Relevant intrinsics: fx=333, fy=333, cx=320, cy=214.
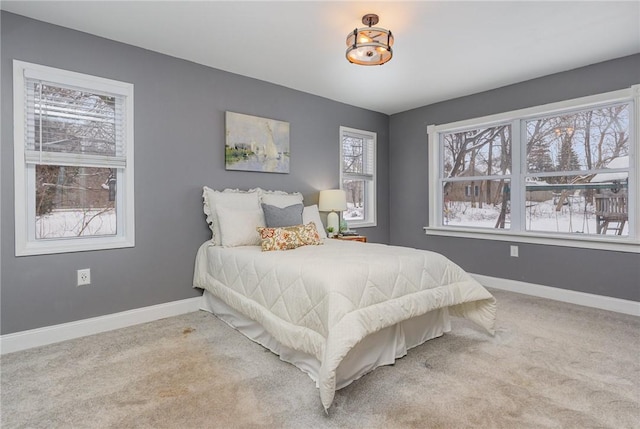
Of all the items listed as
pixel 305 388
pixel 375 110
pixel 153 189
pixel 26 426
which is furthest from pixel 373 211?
pixel 26 426

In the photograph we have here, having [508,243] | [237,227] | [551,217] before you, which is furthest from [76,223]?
[551,217]

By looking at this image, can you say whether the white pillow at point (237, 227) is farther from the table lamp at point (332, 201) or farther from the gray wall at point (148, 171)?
the table lamp at point (332, 201)

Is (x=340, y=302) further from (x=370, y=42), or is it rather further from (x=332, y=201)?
(x=332, y=201)

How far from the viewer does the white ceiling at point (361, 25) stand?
92.5 inches

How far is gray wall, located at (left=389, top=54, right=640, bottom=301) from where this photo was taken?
3.23m

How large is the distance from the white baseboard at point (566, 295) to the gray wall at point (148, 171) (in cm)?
274

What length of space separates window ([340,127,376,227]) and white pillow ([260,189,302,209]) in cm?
120

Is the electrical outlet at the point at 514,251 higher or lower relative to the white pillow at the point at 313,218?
lower

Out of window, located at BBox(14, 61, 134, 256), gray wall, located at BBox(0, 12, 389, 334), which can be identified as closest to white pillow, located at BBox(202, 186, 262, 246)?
gray wall, located at BBox(0, 12, 389, 334)

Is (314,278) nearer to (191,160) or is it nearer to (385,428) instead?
(385,428)

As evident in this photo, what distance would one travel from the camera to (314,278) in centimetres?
194

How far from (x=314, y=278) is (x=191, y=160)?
2.03 meters

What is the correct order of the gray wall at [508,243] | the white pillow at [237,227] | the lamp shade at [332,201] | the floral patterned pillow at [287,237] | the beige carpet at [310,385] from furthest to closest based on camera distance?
the lamp shade at [332,201] < the gray wall at [508,243] < the white pillow at [237,227] < the floral patterned pillow at [287,237] < the beige carpet at [310,385]

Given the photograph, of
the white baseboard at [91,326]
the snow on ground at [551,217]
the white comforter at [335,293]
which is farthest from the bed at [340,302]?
the snow on ground at [551,217]
